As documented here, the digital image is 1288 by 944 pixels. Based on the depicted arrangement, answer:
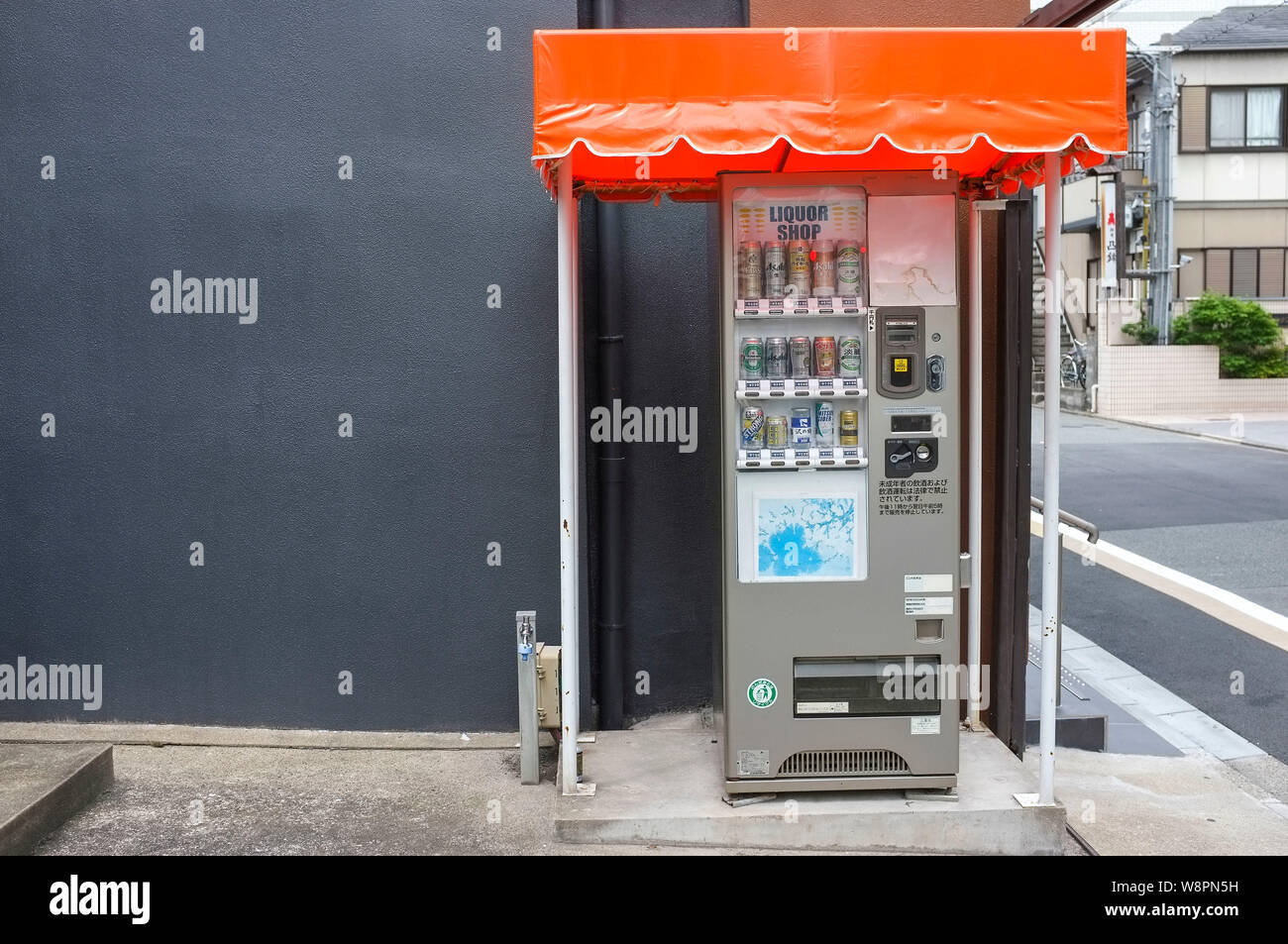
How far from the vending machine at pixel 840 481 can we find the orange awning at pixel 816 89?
51 centimetres

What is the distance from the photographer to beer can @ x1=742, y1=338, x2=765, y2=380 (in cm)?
493

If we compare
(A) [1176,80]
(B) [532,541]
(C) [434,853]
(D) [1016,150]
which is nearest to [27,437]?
(B) [532,541]

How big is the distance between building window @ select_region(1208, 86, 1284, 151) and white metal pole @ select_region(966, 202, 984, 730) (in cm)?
2954

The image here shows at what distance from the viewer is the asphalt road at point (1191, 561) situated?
314 inches

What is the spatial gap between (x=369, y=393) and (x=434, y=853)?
92.1 inches

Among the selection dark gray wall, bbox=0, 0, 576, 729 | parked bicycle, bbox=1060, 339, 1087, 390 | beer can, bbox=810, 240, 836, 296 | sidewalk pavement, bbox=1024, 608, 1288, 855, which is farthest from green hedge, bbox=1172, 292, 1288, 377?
beer can, bbox=810, 240, 836, 296

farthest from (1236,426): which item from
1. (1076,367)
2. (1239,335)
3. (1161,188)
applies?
(1161,188)

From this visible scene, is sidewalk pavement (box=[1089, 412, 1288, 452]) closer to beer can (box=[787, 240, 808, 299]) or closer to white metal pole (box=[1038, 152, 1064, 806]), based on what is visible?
white metal pole (box=[1038, 152, 1064, 806])

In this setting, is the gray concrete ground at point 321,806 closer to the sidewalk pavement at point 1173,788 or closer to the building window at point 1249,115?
the sidewalk pavement at point 1173,788

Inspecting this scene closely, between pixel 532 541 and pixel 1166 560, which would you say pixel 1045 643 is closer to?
pixel 532 541

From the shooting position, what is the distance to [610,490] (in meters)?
6.04

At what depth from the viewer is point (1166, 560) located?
11.5 meters

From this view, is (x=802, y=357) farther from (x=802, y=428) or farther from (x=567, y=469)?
(x=567, y=469)

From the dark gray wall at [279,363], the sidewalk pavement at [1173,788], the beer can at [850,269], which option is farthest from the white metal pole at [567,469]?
the sidewalk pavement at [1173,788]
